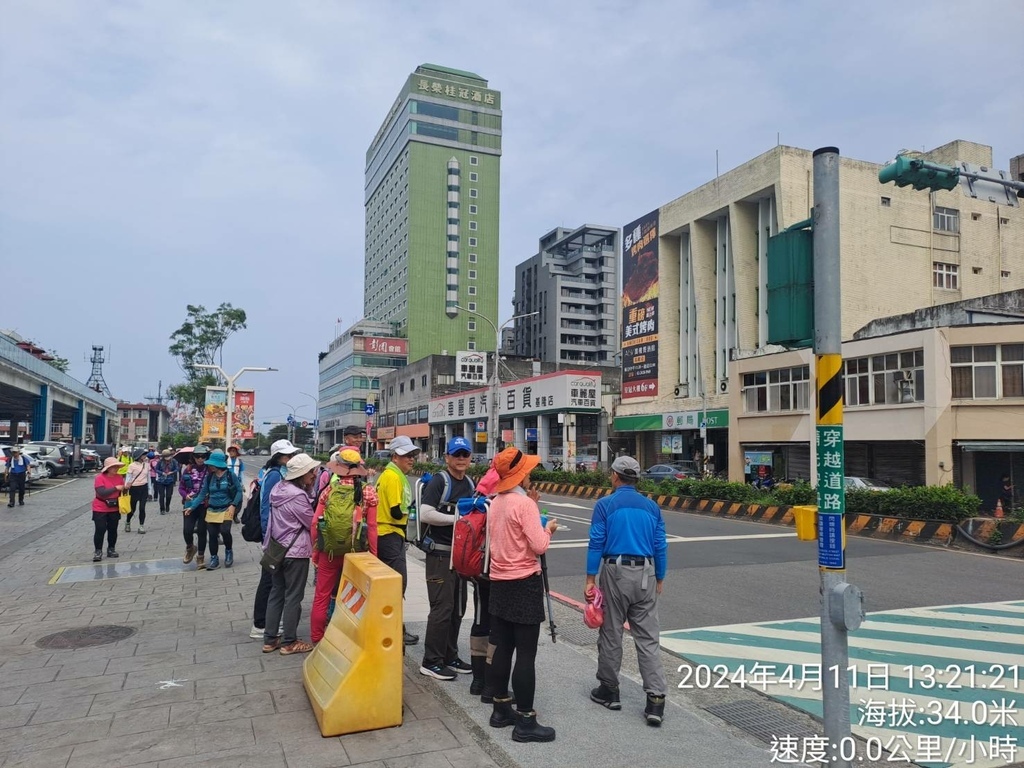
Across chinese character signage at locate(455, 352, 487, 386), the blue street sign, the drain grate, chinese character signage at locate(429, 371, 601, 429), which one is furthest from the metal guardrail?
the blue street sign

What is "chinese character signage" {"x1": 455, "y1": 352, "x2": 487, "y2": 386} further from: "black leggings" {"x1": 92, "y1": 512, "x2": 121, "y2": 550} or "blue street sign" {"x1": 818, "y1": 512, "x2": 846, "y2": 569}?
"blue street sign" {"x1": 818, "y1": 512, "x2": 846, "y2": 569}

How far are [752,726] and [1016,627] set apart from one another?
4.59 metres

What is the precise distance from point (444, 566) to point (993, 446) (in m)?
24.3

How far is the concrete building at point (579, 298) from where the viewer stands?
98.8 meters

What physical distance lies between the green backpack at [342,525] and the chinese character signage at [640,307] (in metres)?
40.8

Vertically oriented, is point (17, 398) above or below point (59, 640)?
above

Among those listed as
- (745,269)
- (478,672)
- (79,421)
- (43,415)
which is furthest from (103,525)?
(79,421)

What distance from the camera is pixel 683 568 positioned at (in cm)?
1113

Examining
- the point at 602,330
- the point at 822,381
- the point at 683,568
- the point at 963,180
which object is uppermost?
the point at 602,330

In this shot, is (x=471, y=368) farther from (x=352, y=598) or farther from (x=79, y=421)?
(x=352, y=598)

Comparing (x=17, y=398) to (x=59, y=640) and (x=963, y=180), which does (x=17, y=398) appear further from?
(x=963, y=180)

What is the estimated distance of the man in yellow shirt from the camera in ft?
19.4

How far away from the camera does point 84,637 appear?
6.63 meters

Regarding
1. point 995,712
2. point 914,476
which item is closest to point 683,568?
point 995,712
